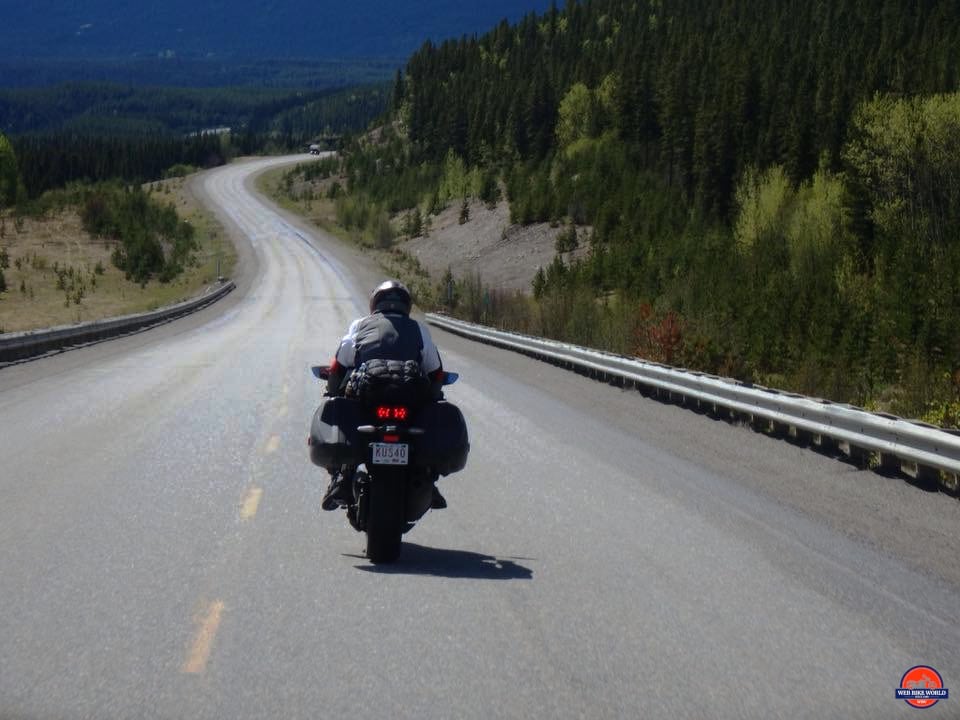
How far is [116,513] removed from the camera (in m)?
9.12

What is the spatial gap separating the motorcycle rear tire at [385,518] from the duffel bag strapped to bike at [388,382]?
0.47m

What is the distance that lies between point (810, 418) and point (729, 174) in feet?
224

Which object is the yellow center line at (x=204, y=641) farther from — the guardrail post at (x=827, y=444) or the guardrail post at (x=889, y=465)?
the guardrail post at (x=827, y=444)

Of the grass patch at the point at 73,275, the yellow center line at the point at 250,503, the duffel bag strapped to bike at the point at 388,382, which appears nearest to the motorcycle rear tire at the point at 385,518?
the duffel bag strapped to bike at the point at 388,382

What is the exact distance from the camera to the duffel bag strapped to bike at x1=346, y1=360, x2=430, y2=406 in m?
7.54

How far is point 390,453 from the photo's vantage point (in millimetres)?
7434

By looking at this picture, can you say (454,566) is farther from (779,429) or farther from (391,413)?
(779,429)

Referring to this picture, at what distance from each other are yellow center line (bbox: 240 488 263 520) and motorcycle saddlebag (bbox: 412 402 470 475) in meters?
2.03

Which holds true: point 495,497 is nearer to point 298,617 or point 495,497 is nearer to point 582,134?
point 298,617

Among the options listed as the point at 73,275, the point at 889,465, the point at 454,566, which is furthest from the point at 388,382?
the point at 73,275

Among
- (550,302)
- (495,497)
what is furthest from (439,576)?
(550,302)

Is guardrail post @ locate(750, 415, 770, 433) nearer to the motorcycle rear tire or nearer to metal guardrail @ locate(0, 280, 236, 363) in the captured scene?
the motorcycle rear tire

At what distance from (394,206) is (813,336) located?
94212 mm

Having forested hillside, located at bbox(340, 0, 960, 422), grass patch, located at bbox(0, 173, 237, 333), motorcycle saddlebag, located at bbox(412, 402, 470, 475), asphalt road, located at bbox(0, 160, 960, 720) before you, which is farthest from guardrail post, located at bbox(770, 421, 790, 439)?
grass patch, located at bbox(0, 173, 237, 333)
